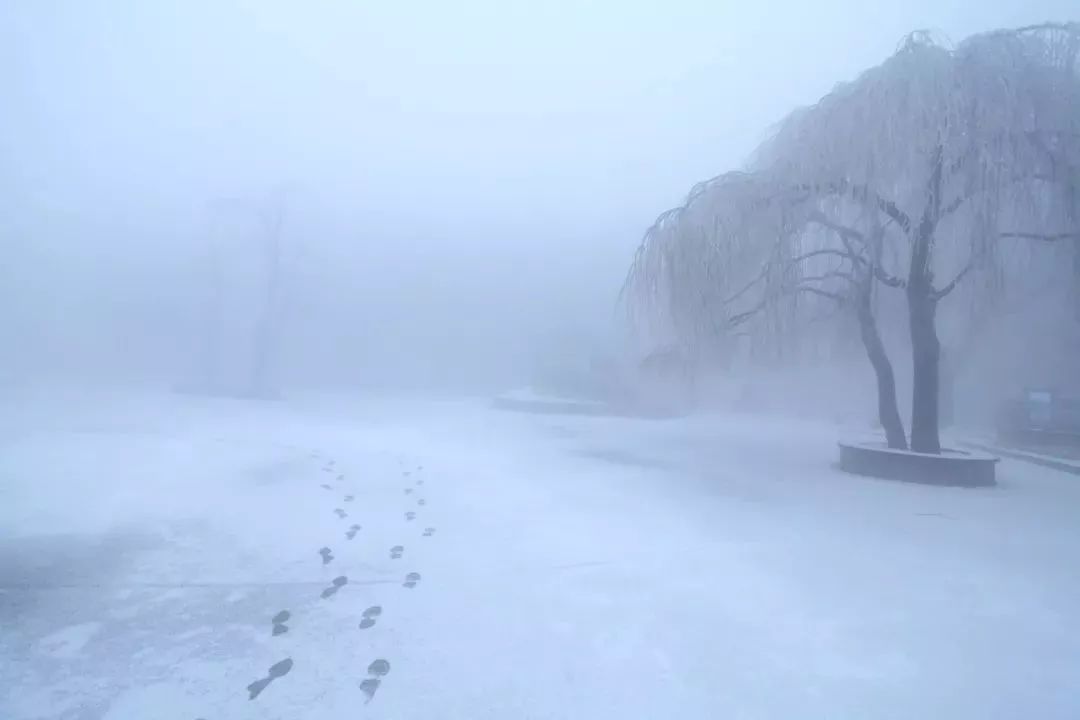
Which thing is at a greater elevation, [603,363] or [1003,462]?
[603,363]

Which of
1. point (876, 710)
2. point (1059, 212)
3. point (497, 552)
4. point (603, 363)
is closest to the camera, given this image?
point (876, 710)

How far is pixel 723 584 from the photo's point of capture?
15.9ft

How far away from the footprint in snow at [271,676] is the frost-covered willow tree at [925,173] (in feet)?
23.7

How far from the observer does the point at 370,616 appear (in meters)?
4.20

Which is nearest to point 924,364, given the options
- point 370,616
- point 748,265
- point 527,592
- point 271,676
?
point 748,265

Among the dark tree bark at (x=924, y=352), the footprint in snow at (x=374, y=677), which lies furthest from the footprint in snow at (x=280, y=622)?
the dark tree bark at (x=924, y=352)

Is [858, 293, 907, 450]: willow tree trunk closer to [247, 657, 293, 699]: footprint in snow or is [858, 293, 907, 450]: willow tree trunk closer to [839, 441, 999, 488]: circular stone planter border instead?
[839, 441, 999, 488]: circular stone planter border

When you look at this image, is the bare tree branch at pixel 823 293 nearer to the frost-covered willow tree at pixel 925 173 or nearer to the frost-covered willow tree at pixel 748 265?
the frost-covered willow tree at pixel 748 265

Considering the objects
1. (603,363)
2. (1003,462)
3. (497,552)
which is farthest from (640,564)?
(603,363)

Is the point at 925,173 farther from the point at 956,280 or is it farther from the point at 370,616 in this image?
the point at 370,616

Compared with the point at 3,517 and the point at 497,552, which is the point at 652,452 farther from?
the point at 3,517

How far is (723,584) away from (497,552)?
1.63 m

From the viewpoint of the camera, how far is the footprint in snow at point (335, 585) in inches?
179

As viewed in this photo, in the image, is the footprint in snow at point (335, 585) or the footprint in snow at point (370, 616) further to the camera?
the footprint in snow at point (335, 585)
